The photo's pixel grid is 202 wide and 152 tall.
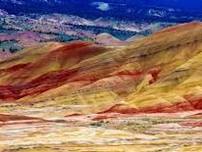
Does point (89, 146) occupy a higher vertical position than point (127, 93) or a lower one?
lower

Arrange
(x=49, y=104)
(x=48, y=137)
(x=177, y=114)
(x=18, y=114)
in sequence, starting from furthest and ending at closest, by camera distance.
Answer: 1. (x=49, y=104)
2. (x=18, y=114)
3. (x=177, y=114)
4. (x=48, y=137)

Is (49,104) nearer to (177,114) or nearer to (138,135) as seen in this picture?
(177,114)

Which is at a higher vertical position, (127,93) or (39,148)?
(127,93)

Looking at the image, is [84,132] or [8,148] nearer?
[8,148]

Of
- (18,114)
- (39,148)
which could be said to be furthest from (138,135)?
(18,114)

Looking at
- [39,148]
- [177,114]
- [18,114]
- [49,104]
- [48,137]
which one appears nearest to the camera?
[39,148]

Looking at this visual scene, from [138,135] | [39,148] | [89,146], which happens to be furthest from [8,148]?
[138,135]

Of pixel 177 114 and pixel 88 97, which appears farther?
pixel 88 97

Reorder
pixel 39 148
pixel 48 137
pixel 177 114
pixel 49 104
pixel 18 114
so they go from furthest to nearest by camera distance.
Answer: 1. pixel 49 104
2. pixel 18 114
3. pixel 177 114
4. pixel 48 137
5. pixel 39 148

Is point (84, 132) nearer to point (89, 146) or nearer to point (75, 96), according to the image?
point (89, 146)

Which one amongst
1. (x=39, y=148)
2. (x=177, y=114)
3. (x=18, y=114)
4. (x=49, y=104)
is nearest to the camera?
(x=39, y=148)
